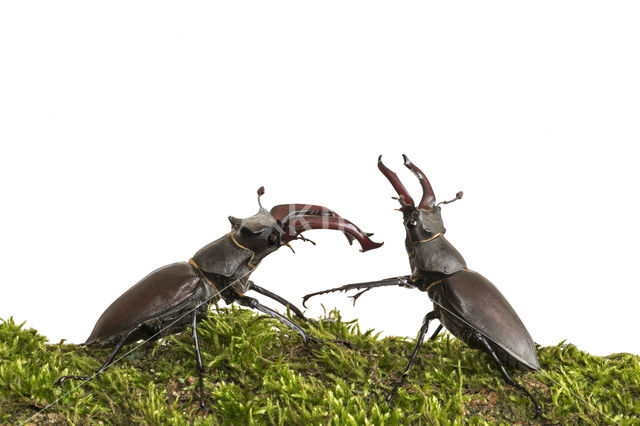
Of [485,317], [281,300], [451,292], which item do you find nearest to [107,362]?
[281,300]

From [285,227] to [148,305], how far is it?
3.65 feet

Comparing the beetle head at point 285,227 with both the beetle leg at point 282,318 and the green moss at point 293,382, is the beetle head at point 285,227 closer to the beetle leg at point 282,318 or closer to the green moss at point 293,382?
the beetle leg at point 282,318

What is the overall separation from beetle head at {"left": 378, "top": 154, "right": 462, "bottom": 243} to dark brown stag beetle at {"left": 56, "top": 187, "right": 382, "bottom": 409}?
12.3 inches

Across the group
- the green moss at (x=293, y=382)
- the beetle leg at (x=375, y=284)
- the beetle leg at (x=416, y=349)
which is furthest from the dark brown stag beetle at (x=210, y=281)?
the beetle leg at (x=416, y=349)

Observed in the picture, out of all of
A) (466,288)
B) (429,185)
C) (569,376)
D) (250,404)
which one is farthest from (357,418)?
(429,185)

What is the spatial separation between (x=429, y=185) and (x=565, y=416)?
73.6 inches

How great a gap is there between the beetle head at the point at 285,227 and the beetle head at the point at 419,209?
0.30m

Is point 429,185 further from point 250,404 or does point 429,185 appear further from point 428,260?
point 250,404

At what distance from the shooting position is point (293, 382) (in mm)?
4008

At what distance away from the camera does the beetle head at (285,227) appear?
181 inches

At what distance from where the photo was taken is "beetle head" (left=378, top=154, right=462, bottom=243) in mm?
4699

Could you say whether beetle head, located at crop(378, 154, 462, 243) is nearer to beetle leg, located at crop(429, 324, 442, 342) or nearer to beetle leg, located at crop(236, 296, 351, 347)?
beetle leg, located at crop(429, 324, 442, 342)

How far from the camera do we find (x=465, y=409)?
4.04m

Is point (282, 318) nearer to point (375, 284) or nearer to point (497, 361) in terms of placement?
point (375, 284)
